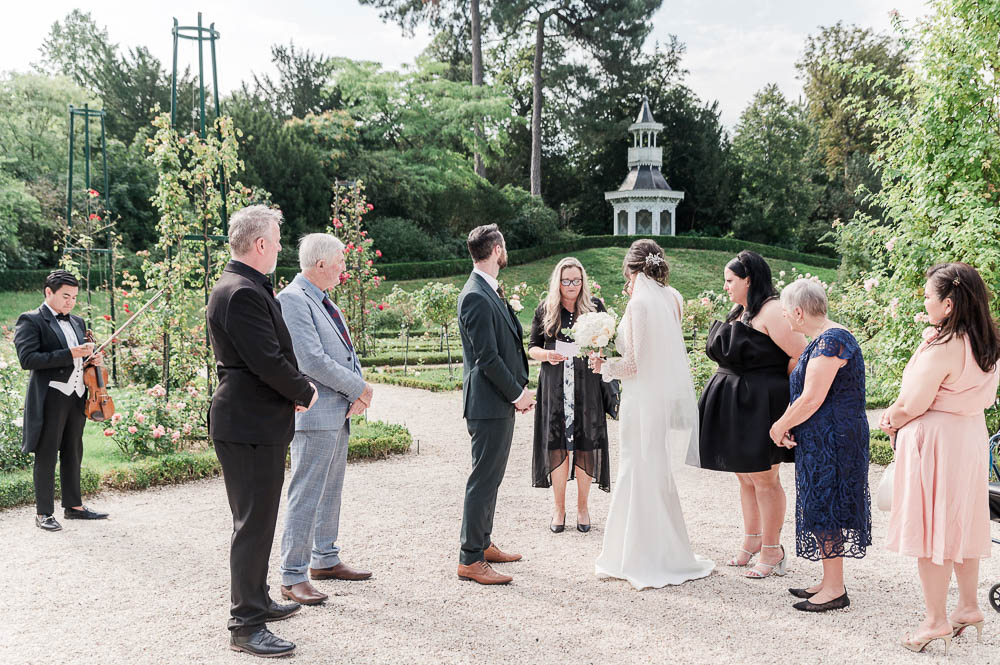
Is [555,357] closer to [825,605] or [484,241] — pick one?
[484,241]

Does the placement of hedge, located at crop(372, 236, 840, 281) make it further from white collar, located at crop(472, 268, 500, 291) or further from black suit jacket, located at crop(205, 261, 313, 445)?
black suit jacket, located at crop(205, 261, 313, 445)

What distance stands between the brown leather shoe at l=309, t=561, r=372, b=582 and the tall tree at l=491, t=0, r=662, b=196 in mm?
32956

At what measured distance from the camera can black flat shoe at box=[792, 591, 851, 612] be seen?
395 centimetres

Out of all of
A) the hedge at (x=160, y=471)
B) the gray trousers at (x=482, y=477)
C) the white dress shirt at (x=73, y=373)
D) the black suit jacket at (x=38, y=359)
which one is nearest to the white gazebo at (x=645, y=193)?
the hedge at (x=160, y=471)

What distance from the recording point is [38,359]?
5.39 metres

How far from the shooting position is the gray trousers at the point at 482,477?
14.2 feet

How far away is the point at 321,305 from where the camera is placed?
4176mm

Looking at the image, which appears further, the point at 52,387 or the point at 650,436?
the point at 52,387

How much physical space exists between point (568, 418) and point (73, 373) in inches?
141

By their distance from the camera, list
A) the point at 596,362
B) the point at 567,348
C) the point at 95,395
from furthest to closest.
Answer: the point at 95,395 → the point at 567,348 → the point at 596,362

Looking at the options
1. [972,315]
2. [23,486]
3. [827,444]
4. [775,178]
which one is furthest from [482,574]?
[775,178]

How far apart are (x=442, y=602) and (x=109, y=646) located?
161cm

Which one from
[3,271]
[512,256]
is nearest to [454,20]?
[512,256]

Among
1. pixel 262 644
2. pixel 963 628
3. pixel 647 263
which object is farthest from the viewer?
pixel 647 263
